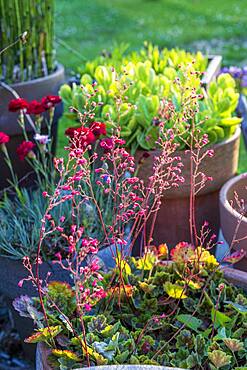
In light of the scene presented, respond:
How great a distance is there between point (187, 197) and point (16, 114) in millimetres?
800

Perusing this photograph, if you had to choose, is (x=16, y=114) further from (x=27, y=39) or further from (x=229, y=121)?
(x=229, y=121)

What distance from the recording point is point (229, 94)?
2.18 m

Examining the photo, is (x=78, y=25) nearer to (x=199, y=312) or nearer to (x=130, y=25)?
(x=130, y=25)

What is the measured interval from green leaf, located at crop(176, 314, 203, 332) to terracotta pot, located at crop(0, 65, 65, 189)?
1258mm

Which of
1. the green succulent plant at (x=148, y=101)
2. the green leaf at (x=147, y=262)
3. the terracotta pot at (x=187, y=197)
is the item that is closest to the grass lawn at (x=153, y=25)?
the green succulent plant at (x=148, y=101)

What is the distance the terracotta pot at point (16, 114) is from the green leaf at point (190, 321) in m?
1.26

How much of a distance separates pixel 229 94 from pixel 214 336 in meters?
0.97

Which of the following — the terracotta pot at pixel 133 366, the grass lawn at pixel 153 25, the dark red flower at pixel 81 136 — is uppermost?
the dark red flower at pixel 81 136

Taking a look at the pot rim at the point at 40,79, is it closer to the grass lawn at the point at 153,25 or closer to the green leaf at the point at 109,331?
the green leaf at the point at 109,331

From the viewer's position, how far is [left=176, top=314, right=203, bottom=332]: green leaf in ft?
4.78

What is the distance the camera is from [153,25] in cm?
811

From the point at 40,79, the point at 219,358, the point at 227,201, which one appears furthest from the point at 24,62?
the point at 219,358

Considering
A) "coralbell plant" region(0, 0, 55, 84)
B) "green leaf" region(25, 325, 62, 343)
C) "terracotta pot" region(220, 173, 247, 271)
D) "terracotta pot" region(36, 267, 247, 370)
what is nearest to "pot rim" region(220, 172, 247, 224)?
"terracotta pot" region(220, 173, 247, 271)

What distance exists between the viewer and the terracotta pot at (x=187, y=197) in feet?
6.76
